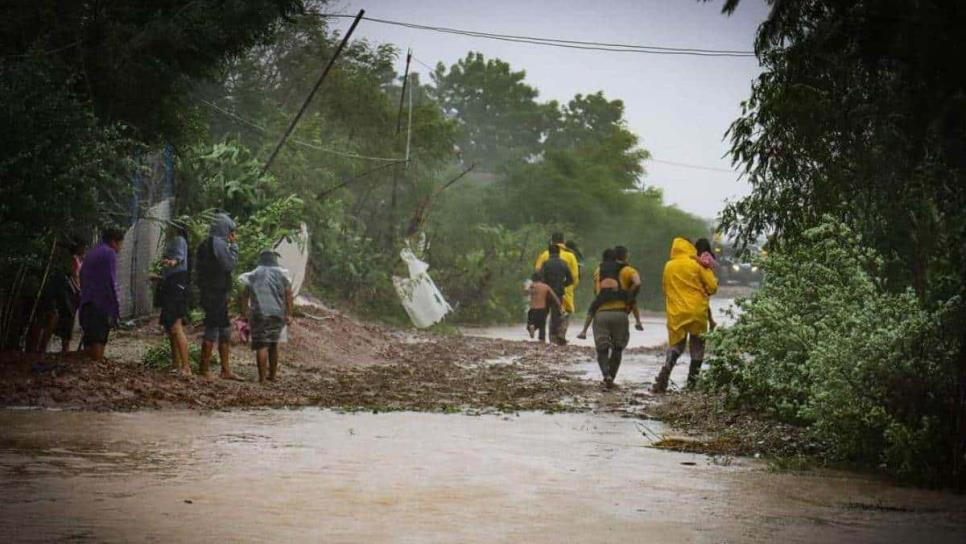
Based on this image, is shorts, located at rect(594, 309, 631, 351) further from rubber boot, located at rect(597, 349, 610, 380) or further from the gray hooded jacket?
the gray hooded jacket

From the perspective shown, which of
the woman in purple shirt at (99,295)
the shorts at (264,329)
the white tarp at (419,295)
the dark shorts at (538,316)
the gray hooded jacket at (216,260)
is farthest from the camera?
the white tarp at (419,295)

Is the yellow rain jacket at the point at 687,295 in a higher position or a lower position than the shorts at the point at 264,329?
higher

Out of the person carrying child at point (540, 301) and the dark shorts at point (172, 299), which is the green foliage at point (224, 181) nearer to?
the person carrying child at point (540, 301)

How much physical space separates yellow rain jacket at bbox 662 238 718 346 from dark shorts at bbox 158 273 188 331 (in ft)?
18.5

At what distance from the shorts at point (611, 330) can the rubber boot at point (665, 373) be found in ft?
2.37

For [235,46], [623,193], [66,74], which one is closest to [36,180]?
[66,74]

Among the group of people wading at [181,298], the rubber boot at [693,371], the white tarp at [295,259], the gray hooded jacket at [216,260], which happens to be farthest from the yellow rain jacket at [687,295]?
the white tarp at [295,259]

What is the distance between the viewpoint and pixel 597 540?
7738mm

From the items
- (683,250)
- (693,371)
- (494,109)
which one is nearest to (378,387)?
(693,371)

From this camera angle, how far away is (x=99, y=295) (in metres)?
15.3

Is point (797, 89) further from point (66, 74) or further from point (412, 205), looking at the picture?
point (412, 205)

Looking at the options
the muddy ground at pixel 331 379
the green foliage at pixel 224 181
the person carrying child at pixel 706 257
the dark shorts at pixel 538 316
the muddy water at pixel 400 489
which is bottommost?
the muddy water at pixel 400 489

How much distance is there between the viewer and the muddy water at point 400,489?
7930 millimetres

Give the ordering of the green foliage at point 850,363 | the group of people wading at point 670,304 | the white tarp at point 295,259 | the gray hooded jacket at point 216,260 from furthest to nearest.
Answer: the white tarp at point 295,259, the group of people wading at point 670,304, the gray hooded jacket at point 216,260, the green foliage at point 850,363
